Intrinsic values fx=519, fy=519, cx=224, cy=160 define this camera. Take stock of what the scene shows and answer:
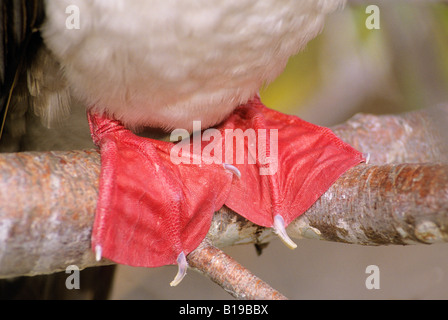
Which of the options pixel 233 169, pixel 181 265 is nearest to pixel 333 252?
pixel 233 169

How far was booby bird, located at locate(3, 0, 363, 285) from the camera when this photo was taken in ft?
3.60

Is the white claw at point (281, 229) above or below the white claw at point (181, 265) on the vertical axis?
above

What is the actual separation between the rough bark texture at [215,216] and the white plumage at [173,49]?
20 cm

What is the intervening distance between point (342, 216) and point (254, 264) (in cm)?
155

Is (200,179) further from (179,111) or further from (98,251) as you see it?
(98,251)

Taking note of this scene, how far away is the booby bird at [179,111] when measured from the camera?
1.10 m

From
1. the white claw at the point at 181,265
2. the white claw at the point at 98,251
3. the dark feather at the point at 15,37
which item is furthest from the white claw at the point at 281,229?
the dark feather at the point at 15,37

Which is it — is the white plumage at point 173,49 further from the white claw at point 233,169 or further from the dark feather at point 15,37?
the white claw at point 233,169

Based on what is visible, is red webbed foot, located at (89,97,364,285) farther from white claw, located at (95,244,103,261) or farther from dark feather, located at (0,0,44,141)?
dark feather, located at (0,0,44,141)

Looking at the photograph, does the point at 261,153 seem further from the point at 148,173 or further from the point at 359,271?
the point at 359,271

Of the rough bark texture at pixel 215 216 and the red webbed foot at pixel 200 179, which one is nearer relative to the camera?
the rough bark texture at pixel 215 216

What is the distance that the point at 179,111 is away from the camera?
4.34ft

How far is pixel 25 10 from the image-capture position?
1131 millimetres

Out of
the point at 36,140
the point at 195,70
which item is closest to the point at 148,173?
the point at 195,70
